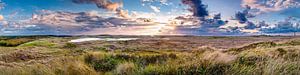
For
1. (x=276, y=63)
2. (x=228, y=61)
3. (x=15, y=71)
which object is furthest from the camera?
(x=228, y=61)

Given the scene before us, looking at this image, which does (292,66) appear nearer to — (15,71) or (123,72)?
(123,72)

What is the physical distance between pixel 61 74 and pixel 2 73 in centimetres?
112

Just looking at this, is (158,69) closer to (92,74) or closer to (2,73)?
(92,74)

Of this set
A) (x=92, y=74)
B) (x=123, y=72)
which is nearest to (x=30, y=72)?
(x=92, y=74)

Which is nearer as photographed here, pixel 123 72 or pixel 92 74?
pixel 92 74

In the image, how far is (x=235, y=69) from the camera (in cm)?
775

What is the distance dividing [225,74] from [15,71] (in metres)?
4.02

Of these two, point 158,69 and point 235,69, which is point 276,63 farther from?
point 158,69

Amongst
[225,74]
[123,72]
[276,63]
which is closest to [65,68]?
[123,72]

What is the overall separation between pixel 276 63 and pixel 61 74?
13.1 feet

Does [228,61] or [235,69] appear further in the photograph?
[228,61]

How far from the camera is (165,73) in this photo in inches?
319

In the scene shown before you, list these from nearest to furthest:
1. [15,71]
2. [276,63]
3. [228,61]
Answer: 1. [276,63]
2. [15,71]
3. [228,61]

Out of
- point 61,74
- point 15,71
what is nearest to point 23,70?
point 15,71
